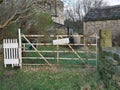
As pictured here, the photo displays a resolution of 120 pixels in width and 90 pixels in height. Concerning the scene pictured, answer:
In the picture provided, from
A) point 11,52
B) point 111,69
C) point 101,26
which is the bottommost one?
point 111,69

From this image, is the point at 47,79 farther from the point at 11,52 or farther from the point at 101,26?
the point at 101,26

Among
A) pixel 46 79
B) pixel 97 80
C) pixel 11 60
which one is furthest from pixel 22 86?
pixel 11 60

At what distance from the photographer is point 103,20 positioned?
99.9 ft

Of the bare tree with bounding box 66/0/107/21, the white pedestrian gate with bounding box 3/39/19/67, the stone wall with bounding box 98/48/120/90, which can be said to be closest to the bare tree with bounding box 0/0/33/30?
the white pedestrian gate with bounding box 3/39/19/67

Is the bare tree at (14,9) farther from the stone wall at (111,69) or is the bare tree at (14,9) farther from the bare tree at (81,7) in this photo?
the bare tree at (81,7)

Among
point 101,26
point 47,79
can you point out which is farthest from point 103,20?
point 47,79

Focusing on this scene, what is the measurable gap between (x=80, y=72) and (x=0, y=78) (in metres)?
3.07

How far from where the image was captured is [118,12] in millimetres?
30234

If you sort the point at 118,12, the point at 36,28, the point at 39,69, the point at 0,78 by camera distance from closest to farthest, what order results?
the point at 0,78 → the point at 39,69 → the point at 36,28 → the point at 118,12

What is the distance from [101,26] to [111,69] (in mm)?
23451

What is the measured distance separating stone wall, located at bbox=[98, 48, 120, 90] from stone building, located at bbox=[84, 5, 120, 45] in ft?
68.4

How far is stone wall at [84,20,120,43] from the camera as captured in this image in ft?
95.7

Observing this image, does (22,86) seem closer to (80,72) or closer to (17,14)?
(80,72)

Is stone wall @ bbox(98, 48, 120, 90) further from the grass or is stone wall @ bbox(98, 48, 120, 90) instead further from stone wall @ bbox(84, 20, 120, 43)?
stone wall @ bbox(84, 20, 120, 43)
